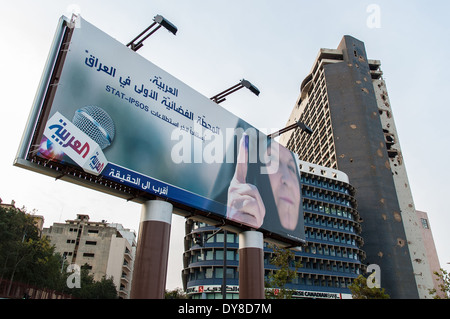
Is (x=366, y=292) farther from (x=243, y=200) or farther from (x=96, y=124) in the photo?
(x=96, y=124)

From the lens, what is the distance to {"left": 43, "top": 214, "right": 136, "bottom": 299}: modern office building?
83938 mm

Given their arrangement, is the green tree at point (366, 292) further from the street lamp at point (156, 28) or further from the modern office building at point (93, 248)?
the modern office building at point (93, 248)

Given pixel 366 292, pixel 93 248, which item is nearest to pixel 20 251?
pixel 366 292

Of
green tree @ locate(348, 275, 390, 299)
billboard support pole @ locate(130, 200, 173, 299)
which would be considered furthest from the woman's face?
green tree @ locate(348, 275, 390, 299)

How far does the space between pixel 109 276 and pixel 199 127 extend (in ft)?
258

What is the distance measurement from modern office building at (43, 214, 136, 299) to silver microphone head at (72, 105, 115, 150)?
3109 inches

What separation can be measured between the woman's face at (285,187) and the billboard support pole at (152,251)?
26.5 ft

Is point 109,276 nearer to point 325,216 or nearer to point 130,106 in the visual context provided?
point 325,216

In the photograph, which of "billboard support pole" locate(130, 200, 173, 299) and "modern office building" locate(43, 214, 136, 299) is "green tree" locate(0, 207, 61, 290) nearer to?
"billboard support pole" locate(130, 200, 173, 299)

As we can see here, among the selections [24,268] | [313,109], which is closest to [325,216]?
[313,109]

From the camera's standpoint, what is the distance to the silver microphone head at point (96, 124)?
1343 cm

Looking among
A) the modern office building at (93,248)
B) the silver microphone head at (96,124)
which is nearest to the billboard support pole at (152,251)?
the silver microphone head at (96,124)

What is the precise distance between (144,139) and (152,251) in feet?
16.3
